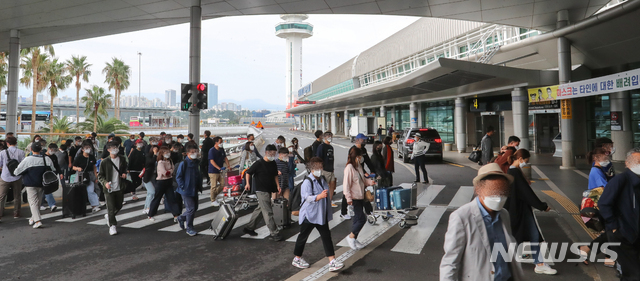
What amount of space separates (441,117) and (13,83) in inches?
1189

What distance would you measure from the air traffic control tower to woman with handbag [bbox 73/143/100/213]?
125m

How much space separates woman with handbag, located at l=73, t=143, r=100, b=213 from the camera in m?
9.31

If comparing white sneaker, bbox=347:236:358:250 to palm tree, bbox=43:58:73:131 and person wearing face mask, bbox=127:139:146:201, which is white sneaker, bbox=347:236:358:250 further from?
palm tree, bbox=43:58:73:131

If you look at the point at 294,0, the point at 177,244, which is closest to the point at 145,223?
the point at 177,244

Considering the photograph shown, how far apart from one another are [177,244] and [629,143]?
20848 mm

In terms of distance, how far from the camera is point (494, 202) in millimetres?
2666

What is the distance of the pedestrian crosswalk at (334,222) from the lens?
6910 mm

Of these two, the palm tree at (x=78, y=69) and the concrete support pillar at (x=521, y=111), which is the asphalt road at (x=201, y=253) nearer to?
the concrete support pillar at (x=521, y=111)

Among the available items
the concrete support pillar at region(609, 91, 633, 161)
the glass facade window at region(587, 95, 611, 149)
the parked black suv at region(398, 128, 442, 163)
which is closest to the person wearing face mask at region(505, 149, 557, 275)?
the parked black suv at region(398, 128, 442, 163)

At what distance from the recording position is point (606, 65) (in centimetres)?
1762

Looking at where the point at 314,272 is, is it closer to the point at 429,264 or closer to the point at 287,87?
the point at 429,264

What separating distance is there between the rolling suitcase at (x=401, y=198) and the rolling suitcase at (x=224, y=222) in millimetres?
3114

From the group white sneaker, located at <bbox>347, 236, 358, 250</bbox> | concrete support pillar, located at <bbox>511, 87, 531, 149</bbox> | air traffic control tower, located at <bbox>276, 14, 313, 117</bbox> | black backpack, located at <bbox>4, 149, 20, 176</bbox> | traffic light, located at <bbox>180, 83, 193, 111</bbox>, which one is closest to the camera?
white sneaker, located at <bbox>347, 236, 358, 250</bbox>

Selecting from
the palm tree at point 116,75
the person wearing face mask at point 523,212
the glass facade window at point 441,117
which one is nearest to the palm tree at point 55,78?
the palm tree at point 116,75
